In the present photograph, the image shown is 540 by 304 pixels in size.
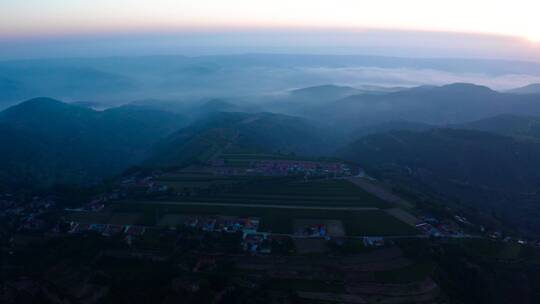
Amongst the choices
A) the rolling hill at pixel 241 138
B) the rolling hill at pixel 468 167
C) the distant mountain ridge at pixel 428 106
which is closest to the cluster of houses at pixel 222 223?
the rolling hill at pixel 241 138

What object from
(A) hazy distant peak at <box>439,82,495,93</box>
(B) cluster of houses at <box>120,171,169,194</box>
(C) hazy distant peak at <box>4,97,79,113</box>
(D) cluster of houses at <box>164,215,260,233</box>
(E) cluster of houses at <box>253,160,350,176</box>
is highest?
(A) hazy distant peak at <box>439,82,495,93</box>

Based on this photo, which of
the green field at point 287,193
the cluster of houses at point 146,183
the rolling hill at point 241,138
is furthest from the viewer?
the rolling hill at point 241,138

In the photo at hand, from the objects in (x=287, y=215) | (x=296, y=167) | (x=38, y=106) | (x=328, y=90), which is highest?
(x=328, y=90)

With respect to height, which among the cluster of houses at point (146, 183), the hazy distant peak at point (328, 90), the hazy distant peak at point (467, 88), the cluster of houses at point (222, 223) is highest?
the hazy distant peak at point (467, 88)

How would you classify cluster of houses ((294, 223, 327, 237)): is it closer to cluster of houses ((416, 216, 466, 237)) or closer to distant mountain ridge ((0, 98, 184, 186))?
cluster of houses ((416, 216, 466, 237))

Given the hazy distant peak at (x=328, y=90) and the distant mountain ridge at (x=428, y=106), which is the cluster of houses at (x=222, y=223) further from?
the hazy distant peak at (x=328, y=90)

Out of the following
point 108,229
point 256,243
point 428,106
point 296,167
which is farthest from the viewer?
point 428,106

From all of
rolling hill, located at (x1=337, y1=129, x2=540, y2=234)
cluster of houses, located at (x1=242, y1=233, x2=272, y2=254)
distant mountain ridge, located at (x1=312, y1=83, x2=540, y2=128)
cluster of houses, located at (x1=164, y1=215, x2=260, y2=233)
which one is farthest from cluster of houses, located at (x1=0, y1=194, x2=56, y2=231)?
distant mountain ridge, located at (x1=312, y1=83, x2=540, y2=128)

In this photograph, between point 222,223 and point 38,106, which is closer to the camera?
point 222,223

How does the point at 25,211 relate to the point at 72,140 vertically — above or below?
below

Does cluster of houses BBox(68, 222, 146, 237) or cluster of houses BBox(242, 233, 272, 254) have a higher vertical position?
cluster of houses BBox(242, 233, 272, 254)

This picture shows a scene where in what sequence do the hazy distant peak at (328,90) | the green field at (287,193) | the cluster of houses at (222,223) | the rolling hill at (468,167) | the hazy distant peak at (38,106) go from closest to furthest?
the cluster of houses at (222,223) < the green field at (287,193) < the rolling hill at (468,167) < the hazy distant peak at (38,106) < the hazy distant peak at (328,90)

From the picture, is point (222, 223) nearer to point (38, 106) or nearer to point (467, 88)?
point (38, 106)

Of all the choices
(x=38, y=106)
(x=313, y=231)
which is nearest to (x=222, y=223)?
(x=313, y=231)
